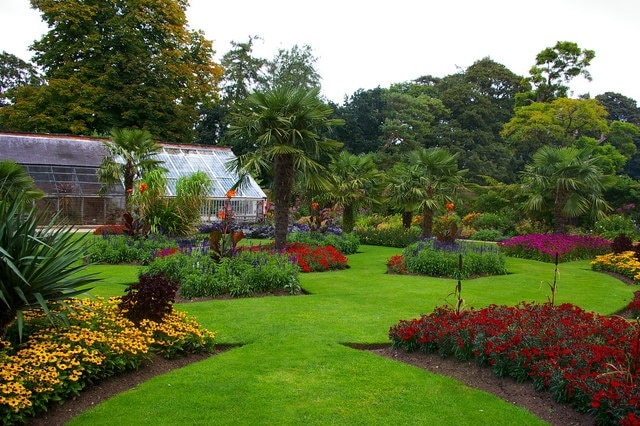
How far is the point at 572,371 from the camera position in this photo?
4945 millimetres

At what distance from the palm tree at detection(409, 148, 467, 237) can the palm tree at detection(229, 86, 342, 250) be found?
4.42 metres

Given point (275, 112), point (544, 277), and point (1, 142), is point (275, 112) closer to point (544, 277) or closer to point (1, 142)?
point (544, 277)

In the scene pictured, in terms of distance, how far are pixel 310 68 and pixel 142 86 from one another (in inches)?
649

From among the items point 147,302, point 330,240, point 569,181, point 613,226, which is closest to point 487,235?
A: point 613,226

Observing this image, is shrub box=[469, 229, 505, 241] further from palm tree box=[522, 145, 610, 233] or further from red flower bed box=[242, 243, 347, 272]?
red flower bed box=[242, 243, 347, 272]

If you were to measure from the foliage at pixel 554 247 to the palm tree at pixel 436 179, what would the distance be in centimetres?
260

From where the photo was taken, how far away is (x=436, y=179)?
58.1ft

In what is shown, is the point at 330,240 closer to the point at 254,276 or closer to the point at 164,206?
the point at 164,206

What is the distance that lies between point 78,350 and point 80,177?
23.8 metres

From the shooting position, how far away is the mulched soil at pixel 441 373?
4758 mm

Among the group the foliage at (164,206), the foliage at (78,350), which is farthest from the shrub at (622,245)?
the foliage at (78,350)

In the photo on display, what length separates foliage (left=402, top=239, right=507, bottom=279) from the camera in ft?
44.9

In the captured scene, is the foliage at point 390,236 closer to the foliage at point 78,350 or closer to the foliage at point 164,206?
the foliage at point 164,206

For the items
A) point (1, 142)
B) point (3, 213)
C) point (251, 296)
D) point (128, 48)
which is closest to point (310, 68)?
point (128, 48)
